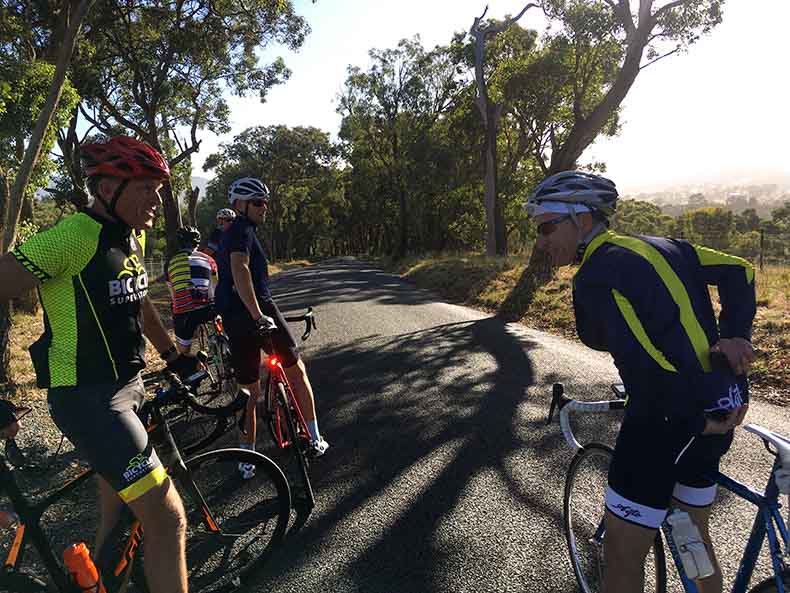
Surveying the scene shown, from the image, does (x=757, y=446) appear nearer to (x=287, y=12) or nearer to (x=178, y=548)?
(x=178, y=548)

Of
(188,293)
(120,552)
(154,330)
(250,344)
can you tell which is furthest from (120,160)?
(188,293)

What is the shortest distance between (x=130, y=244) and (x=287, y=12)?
1487 centimetres

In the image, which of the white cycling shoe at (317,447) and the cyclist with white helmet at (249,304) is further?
the white cycling shoe at (317,447)

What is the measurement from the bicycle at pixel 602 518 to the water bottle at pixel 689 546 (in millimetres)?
33

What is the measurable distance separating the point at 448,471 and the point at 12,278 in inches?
126

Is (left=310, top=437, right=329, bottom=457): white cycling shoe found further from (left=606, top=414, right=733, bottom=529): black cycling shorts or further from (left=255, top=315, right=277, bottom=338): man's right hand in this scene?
(left=606, top=414, right=733, bottom=529): black cycling shorts

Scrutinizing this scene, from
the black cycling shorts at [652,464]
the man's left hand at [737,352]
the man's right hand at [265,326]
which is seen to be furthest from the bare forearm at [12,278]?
the man's left hand at [737,352]

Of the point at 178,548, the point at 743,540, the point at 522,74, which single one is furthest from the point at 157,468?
the point at 522,74

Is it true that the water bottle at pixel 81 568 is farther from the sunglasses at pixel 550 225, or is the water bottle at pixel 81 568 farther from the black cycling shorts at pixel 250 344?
the sunglasses at pixel 550 225

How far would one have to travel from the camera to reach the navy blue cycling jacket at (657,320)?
1682 mm

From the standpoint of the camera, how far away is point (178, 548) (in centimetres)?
204

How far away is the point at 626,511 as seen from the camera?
1.79 metres

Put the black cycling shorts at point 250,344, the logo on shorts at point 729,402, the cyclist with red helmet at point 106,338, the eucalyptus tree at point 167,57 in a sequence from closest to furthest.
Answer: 1. the logo on shorts at point 729,402
2. the cyclist with red helmet at point 106,338
3. the black cycling shorts at point 250,344
4. the eucalyptus tree at point 167,57

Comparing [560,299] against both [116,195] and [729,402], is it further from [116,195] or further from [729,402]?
[116,195]
